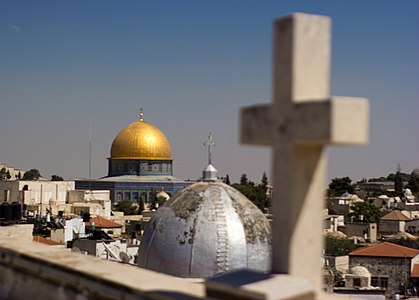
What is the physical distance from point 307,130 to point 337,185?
69969mm

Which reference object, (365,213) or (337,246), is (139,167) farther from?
(337,246)

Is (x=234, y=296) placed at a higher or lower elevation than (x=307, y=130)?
lower

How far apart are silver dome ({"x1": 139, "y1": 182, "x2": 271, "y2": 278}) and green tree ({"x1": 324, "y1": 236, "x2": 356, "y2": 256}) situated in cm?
2143

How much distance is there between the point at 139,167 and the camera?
184 ft

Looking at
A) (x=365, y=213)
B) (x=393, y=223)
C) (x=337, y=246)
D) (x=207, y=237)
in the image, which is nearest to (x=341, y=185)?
(x=365, y=213)

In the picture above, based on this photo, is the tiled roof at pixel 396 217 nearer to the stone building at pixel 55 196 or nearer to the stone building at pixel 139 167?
the stone building at pixel 139 167

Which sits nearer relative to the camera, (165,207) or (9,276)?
(9,276)

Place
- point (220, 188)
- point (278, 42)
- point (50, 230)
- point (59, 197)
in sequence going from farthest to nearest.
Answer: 1. point (59, 197)
2. point (50, 230)
3. point (220, 188)
4. point (278, 42)

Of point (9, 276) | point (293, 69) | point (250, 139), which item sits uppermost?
point (293, 69)

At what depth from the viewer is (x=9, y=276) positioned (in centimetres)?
395

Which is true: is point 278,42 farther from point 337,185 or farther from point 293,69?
point 337,185

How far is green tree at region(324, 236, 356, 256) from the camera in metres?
30.7

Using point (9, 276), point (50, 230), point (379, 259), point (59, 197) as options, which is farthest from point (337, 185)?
point (9, 276)

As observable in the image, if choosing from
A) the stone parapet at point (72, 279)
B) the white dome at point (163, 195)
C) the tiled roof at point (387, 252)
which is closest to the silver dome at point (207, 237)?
the stone parapet at point (72, 279)
